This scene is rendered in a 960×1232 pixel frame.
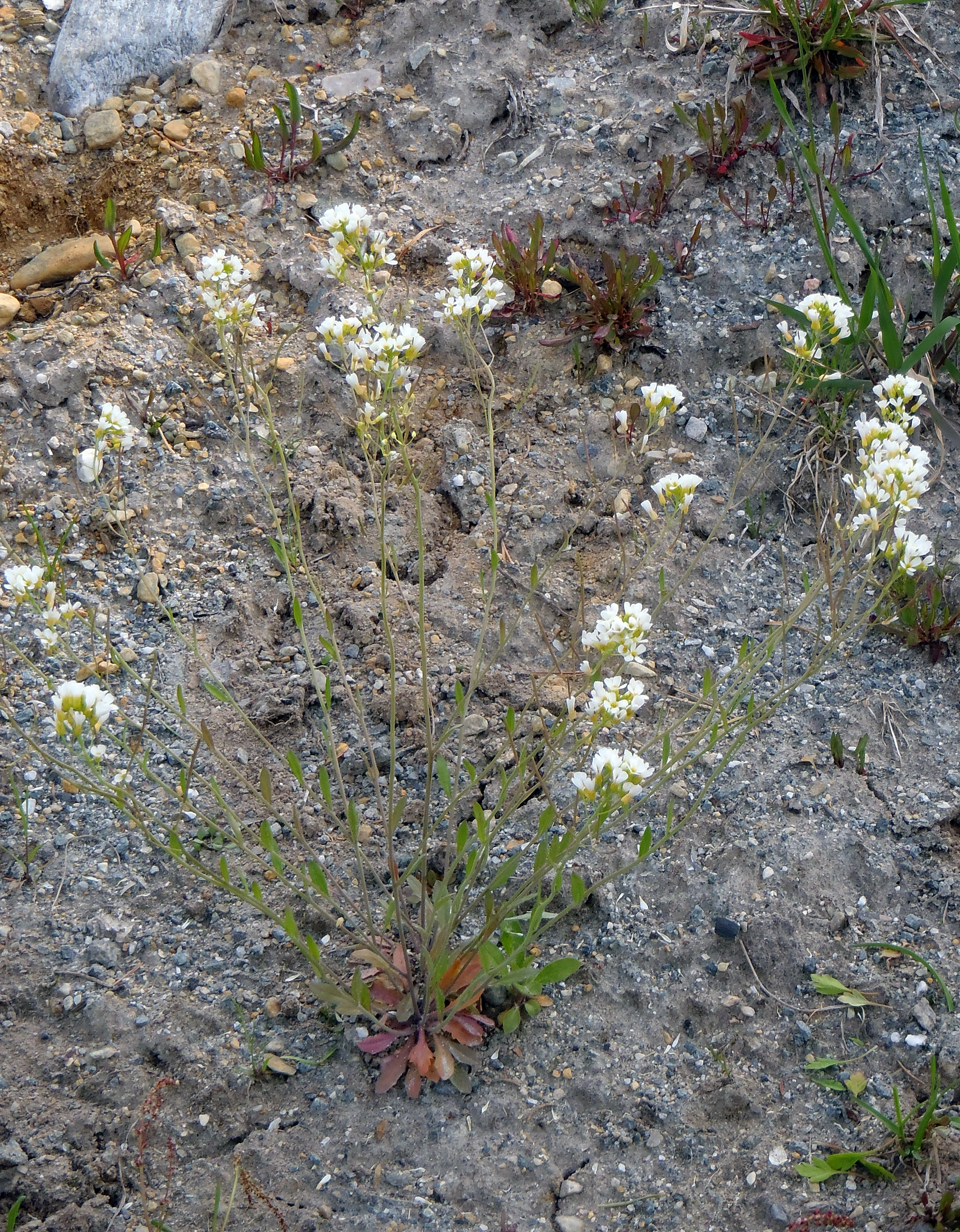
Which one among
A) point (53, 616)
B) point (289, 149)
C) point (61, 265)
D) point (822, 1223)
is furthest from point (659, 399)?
point (61, 265)

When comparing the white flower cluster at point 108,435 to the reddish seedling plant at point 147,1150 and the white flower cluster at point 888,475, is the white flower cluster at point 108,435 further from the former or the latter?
the white flower cluster at point 888,475

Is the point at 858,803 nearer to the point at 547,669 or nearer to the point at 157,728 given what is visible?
the point at 547,669

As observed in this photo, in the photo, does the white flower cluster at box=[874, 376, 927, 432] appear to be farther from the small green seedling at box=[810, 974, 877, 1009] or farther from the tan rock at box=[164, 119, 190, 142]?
the tan rock at box=[164, 119, 190, 142]

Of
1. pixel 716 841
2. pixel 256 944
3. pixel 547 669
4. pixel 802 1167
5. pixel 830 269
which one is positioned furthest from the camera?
pixel 830 269

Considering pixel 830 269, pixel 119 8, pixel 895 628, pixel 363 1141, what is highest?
pixel 119 8

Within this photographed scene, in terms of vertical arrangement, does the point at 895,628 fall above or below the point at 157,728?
above

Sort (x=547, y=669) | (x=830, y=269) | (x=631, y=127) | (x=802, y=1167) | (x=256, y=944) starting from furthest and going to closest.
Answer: (x=631, y=127) < (x=830, y=269) < (x=547, y=669) < (x=256, y=944) < (x=802, y=1167)

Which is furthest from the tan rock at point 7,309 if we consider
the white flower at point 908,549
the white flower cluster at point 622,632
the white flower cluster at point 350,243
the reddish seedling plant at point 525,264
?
the white flower at point 908,549

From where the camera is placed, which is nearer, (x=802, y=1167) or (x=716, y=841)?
(x=802, y=1167)

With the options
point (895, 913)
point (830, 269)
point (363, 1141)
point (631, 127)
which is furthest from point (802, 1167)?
point (631, 127)
